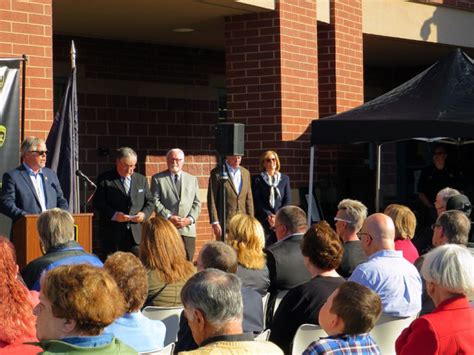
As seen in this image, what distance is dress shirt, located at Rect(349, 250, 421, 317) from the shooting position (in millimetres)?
6932

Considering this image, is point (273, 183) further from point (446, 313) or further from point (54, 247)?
point (446, 313)

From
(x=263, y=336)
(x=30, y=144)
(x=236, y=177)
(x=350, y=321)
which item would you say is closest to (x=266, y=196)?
(x=236, y=177)

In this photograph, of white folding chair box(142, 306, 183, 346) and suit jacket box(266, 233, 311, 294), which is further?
suit jacket box(266, 233, 311, 294)

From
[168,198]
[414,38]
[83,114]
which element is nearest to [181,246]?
[168,198]

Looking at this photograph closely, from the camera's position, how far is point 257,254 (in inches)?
315

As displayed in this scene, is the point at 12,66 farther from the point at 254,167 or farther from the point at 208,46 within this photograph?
the point at 208,46

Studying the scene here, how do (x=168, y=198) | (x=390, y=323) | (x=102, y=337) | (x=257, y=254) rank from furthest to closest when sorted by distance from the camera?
1. (x=168, y=198)
2. (x=257, y=254)
3. (x=390, y=323)
4. (x=102, y=337)

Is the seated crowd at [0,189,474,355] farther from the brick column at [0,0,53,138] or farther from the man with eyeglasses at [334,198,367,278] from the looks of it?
the brick column at [0,0,53,138]

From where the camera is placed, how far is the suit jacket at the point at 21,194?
9.62m

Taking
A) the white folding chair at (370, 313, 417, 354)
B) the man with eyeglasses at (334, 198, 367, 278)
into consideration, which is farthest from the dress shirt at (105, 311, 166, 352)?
the man with eyeglasses at (334, 198, 367, 278)

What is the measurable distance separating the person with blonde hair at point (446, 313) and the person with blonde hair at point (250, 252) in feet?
9.08

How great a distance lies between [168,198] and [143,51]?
14.8 ft

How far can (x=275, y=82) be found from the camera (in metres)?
13.7

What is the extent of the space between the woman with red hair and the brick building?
7724 millimetres
